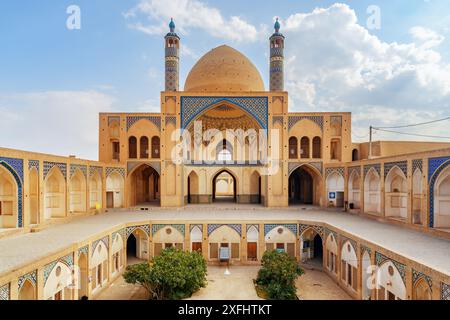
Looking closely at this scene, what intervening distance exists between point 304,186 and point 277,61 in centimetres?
829

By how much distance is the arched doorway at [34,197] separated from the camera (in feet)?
28.8

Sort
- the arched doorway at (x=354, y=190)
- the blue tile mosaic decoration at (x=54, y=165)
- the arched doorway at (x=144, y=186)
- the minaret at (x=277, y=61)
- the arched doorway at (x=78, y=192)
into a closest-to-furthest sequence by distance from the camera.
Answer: the blue tile mosaic decoration at (x=54, y=165) < the arched doorway at (x=78, y=192) < the arched doorway at (x=354, y=190) < the arched doorway at (x=144, y=186) < the minaret at (x=277, y=61)

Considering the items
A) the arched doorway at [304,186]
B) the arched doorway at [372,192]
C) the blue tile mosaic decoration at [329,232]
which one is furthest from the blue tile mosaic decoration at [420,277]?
the arched doorway at [304,186]

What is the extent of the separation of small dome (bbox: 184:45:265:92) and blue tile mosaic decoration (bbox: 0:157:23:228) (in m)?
10.8

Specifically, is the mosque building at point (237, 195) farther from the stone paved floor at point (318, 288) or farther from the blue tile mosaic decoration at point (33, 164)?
the stone paved floor at point (318, 288)

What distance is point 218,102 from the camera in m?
14.6

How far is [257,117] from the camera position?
14.5 meters

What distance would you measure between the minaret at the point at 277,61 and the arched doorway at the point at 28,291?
15.5 m

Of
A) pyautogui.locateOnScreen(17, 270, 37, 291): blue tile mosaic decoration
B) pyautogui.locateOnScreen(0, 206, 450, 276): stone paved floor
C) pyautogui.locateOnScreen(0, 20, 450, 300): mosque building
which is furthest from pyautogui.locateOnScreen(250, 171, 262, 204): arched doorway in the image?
pyautogui.locateOnScreen(17, 270, 37, 291): blue tile mosaic decoration

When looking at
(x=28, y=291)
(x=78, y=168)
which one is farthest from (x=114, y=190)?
(x=28, y=291)
